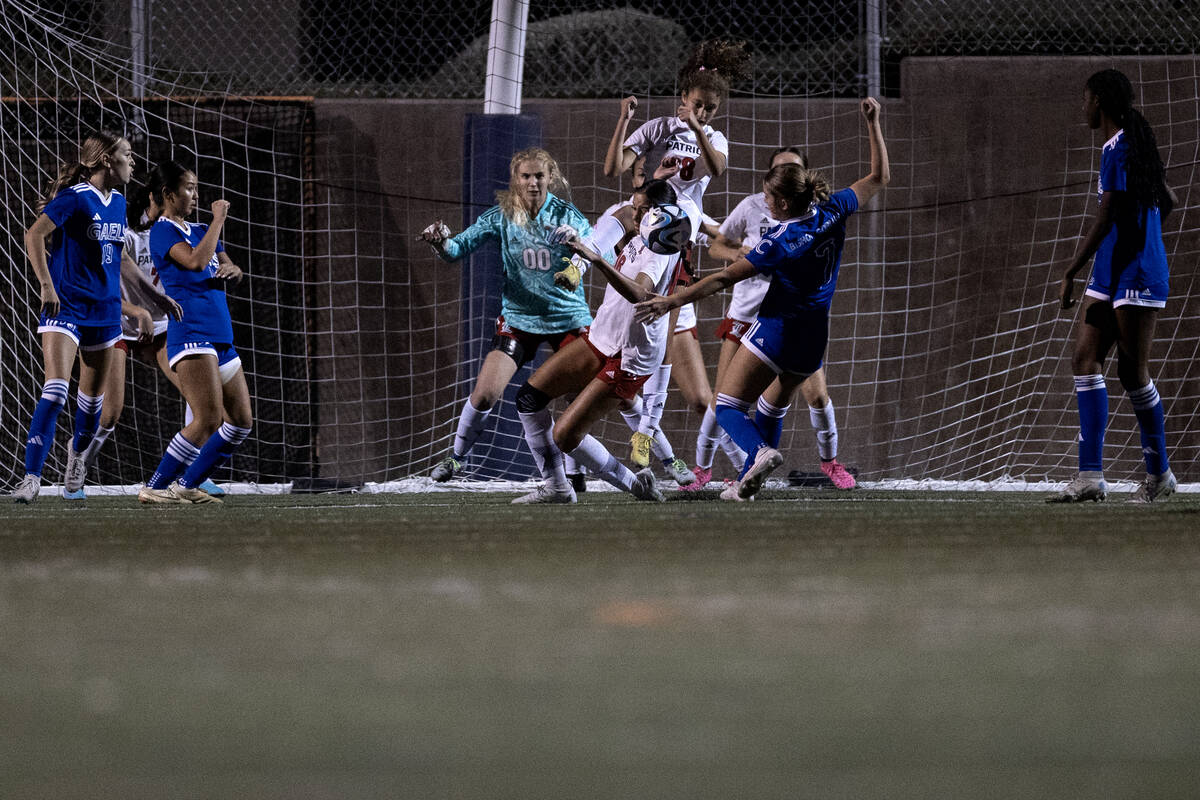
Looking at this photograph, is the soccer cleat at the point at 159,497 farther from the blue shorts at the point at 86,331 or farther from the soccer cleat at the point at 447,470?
the soccer cleat at the point at 447,470

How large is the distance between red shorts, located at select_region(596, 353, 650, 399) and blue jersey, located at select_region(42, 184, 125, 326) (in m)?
2.43

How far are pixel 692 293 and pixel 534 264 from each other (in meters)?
1.25

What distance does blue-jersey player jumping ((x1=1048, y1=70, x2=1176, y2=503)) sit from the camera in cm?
524

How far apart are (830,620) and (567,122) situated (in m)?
6.76

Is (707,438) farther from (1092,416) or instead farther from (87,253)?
(87,253)

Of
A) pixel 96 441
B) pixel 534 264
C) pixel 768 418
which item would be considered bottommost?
pixel 96 441

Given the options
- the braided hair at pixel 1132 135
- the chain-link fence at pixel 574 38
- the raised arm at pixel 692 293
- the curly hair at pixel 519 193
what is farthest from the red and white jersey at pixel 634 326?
the chain-link fence at pixel 574 38

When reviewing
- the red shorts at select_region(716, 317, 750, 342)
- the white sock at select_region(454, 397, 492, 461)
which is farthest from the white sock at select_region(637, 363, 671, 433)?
the white sock at select_region(454, 397, 492, 461)

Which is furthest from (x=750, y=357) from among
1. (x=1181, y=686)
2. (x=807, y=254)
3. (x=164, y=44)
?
(x=164, y=44)

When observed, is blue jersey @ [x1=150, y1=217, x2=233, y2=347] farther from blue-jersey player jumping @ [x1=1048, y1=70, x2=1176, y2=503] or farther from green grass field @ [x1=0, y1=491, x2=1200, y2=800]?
blue-jersey player jumping @ [x1=1048, y1=70, x2=1176, y2=503]

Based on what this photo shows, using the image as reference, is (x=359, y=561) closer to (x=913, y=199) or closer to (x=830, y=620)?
(x=830, y=620)

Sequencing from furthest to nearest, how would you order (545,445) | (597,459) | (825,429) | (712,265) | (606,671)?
(712,265) → (825,429) → (545,445) → (597,459) → (606,671)

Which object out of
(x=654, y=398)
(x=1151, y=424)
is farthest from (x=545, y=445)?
(x=1151, y=424)

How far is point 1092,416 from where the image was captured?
5344 millimetres
